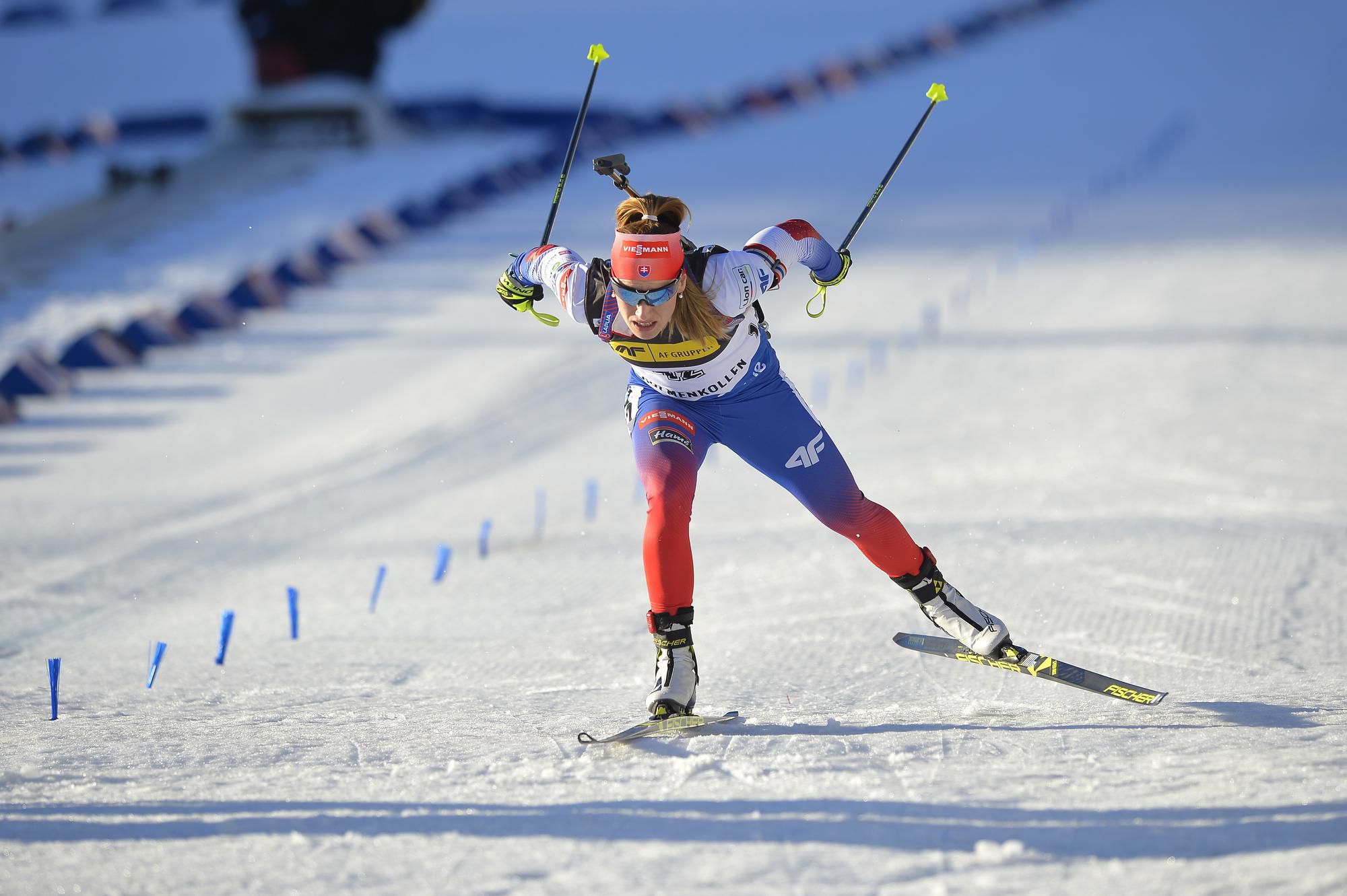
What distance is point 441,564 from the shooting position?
20.7 feet

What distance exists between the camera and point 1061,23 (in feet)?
104

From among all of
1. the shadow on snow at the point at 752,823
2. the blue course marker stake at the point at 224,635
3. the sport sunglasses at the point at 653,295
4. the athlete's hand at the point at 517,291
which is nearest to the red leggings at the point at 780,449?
the sport sunglasses at the point at 653,295

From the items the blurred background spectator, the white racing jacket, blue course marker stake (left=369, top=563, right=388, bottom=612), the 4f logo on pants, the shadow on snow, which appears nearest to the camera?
the shadow on snow

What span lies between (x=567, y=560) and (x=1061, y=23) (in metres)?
29.0

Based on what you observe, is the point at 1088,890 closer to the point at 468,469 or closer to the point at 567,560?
the point at 567,560

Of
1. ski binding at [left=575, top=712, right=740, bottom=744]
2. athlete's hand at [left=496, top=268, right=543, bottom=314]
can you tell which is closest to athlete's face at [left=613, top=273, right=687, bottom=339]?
athlete's hand at [left=496, top=268, right=543, bottom=314]

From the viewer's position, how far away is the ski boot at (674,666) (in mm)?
4008

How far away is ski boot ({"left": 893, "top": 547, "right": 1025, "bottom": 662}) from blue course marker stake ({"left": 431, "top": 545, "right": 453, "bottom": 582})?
103 inches

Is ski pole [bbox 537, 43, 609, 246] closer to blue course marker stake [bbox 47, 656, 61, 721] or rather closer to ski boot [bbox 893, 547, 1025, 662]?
ski boot [bbox 893, 547, 1025, 662]

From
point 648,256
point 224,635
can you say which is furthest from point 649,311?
point 224,635

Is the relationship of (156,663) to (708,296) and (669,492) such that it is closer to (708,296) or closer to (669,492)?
(669,492)

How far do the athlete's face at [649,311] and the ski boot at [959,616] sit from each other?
1142 mm

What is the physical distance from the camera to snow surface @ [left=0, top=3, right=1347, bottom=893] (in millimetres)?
3205

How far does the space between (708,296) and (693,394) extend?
33 cm
